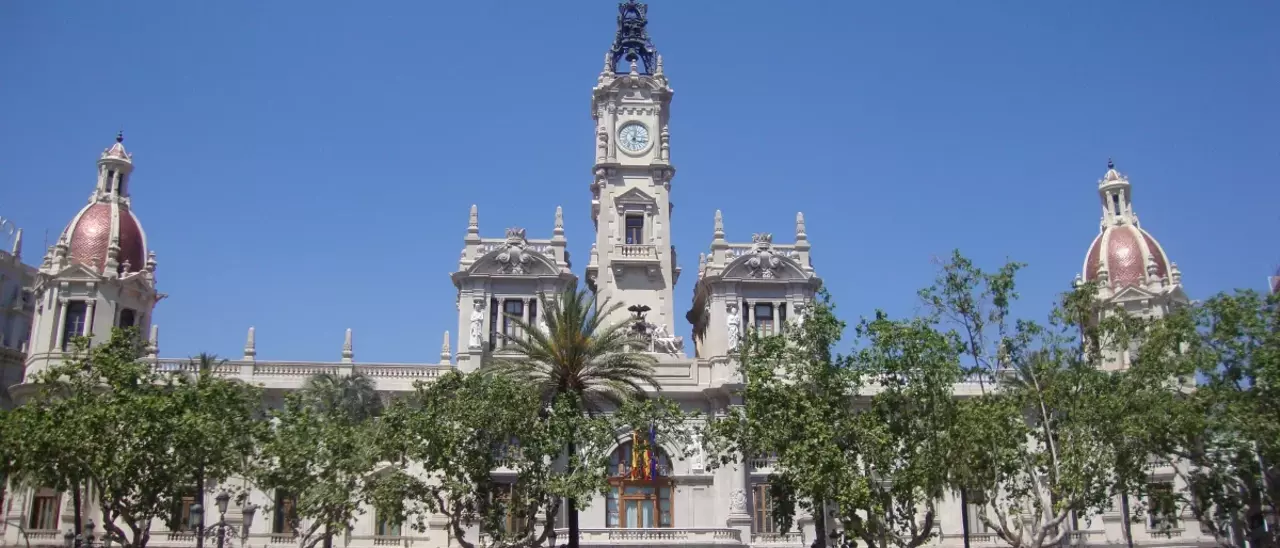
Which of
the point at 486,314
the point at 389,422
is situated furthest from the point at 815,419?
the point at 486,314

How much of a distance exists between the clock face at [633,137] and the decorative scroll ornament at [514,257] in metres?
9.03

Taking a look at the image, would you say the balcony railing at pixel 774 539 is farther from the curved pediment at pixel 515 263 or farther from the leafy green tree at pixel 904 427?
the curved pediment at pixel 515 263

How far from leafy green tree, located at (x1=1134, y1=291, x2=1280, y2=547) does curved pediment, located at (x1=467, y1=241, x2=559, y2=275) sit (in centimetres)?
2831

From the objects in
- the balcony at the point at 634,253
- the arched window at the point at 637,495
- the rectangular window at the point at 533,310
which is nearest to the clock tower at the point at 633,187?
the balcony at the point at 634,253

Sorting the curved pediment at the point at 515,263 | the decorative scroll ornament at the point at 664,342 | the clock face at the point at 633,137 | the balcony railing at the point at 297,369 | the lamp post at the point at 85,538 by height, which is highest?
the clock face at the point at 633,137

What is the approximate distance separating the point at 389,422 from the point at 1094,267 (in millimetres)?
42963

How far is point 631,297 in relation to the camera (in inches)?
2377

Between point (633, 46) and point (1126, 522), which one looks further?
point (633, 46)

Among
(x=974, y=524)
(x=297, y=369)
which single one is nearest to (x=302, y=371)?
(x=297, y=369)

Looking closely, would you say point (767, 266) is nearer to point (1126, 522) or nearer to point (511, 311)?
point (511, 311)

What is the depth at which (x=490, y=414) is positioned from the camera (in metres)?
40.1

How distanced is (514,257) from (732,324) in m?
11.5

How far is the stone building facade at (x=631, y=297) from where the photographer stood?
52594mm

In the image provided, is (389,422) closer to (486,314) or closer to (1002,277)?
(486,314)
